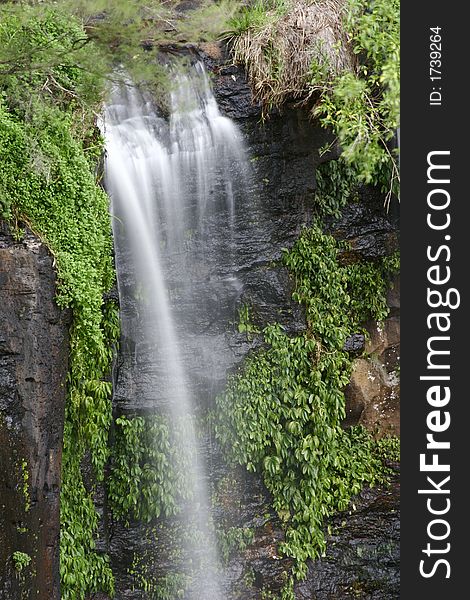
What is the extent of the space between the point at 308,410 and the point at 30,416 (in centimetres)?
320

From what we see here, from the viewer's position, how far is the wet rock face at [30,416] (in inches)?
193

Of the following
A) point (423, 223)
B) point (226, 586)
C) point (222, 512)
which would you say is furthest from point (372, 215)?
point (226, 586)

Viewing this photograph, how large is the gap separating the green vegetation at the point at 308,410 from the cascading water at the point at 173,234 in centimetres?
55

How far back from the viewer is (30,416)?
16.9 ft

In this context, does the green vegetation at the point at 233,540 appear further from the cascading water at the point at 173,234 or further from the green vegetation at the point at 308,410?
the green vegetation at the point at 308,410

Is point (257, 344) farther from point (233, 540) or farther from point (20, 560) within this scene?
point (20, 560)

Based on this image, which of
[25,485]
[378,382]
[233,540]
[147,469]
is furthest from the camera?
[378,382]

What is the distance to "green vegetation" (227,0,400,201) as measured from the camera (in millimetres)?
6742

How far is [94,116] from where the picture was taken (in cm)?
643

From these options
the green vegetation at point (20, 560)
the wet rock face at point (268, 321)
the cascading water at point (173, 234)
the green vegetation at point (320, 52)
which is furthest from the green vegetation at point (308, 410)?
the green vegetation at point (20, 560)

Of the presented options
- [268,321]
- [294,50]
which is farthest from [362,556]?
[294,50]

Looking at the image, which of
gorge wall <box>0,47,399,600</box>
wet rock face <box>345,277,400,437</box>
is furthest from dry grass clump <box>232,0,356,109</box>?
wet rock face <box>345,277,400,437</box>

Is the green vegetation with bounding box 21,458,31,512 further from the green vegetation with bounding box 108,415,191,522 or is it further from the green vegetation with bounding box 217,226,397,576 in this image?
the green vegetation with bounding box 217,226,397,576

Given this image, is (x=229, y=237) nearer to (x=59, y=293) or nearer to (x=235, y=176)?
(x=235, y=176)
